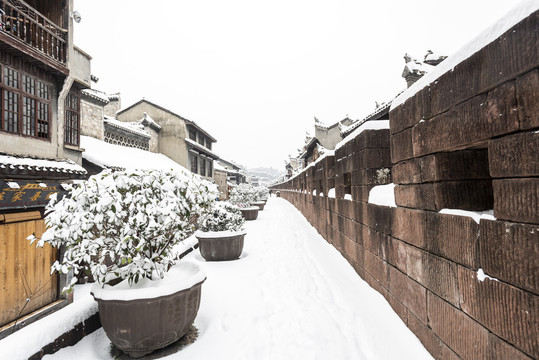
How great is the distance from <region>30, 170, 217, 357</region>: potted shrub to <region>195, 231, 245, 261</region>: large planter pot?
2.56 m

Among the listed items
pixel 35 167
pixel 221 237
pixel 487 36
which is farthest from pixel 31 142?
pixel 487 36

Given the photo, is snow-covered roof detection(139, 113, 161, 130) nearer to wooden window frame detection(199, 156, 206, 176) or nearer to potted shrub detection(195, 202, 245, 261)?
wooden window frame detection(199, 156, 206, 176)

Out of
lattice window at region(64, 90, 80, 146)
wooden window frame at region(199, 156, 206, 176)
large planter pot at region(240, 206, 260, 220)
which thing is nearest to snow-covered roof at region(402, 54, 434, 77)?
large planter pot at region(240, 206, 260, 220)

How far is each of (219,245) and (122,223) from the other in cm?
322

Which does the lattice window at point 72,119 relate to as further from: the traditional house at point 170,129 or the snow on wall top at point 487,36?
the traditional house at point 170,129

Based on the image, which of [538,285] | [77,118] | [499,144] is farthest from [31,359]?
[77,118]

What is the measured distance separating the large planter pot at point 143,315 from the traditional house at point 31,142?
4.94 metres

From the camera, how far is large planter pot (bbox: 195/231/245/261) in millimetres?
5754

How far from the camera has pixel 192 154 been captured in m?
21.9

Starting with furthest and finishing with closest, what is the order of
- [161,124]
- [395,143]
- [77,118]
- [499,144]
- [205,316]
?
[161,124], [77,118], [205,316], [395,143], [499,144]

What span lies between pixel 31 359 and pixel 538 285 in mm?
3537

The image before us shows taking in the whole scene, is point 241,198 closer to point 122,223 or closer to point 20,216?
point 20,216

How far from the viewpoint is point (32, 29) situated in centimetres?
693

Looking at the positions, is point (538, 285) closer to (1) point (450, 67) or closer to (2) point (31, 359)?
(1) point (450, 67)
